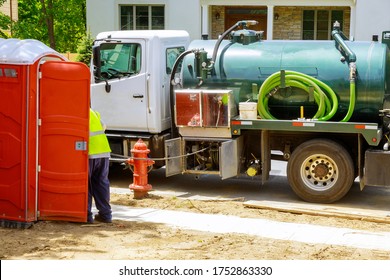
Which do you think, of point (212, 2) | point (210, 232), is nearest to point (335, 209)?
point (210, 232)

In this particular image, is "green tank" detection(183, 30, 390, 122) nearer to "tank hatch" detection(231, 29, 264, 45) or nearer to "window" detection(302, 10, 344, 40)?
"tank hatch" detection(231, 29, 264, 45)

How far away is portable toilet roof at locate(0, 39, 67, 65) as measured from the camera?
9.79 metres

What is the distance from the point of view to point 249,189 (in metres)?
13.5

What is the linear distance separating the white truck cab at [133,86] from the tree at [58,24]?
8960 millimetres

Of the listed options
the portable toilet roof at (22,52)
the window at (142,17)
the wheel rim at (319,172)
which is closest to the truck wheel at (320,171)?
the wheel rim at (319,172)

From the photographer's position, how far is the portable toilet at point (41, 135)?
9.84 meters

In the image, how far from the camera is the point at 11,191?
10023 mm

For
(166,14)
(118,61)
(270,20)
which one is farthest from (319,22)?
(118,61)

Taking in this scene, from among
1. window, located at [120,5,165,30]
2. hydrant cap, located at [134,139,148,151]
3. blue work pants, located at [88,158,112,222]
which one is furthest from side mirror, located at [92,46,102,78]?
window, located at [120,5,165,30]

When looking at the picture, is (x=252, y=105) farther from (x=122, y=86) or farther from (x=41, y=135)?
(x=41, y=135)

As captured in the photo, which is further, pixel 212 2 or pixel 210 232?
pixel 212 2

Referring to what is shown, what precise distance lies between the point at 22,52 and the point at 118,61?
358 centimetres

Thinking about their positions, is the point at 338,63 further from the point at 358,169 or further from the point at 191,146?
the point at 191,146

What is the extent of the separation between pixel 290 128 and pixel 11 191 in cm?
455
